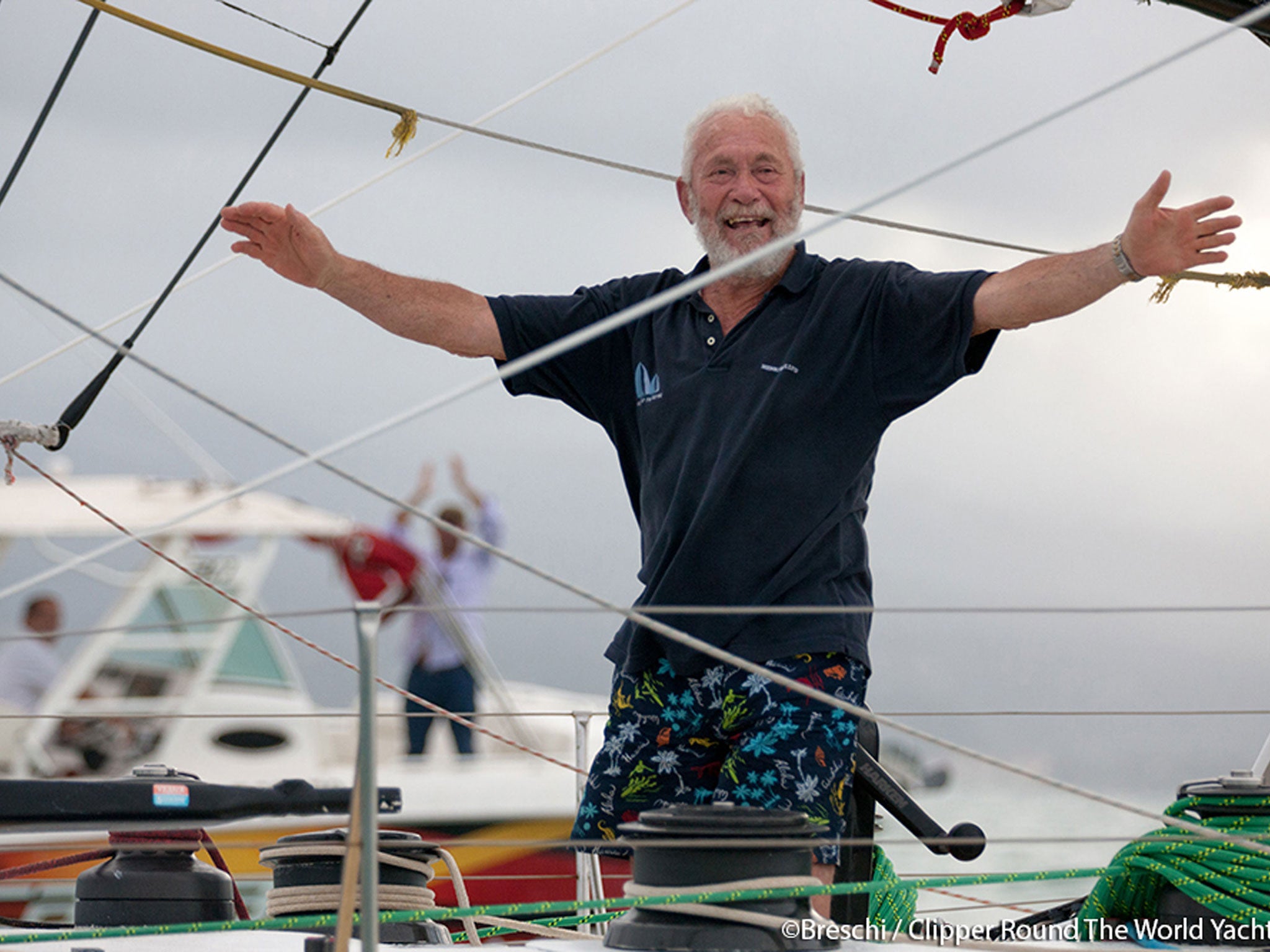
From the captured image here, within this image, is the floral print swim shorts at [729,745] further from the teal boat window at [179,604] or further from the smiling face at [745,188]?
the teal boat window at [179,604]

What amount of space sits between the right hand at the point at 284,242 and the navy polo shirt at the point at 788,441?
47cm

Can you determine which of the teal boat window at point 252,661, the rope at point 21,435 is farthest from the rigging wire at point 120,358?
the teal boat window at point 252,661

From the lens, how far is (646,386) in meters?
2.04

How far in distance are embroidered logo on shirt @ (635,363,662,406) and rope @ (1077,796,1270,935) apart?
2.68 feet

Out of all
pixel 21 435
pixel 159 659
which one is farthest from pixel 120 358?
pixel 159 659

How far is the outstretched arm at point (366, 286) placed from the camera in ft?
6.63

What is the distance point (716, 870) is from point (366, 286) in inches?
38.9

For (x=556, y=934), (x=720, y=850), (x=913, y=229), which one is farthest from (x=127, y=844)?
(x=913, y=229)

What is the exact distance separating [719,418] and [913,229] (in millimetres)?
909

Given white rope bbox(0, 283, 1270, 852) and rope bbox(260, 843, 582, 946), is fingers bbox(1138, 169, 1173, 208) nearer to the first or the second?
white rope bbox(0, 283, 1270, 852)

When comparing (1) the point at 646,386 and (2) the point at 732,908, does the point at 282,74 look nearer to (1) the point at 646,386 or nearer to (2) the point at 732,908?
(1) the point at 646,386

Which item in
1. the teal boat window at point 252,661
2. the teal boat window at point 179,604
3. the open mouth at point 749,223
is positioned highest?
the open mouth at point 749,223

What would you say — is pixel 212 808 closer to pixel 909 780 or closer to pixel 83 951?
pixel 83 951

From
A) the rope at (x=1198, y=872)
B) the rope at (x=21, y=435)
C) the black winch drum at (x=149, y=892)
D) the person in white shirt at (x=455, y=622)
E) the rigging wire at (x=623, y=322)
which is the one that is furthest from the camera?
the person in white shirt at (x=455, y=622)
